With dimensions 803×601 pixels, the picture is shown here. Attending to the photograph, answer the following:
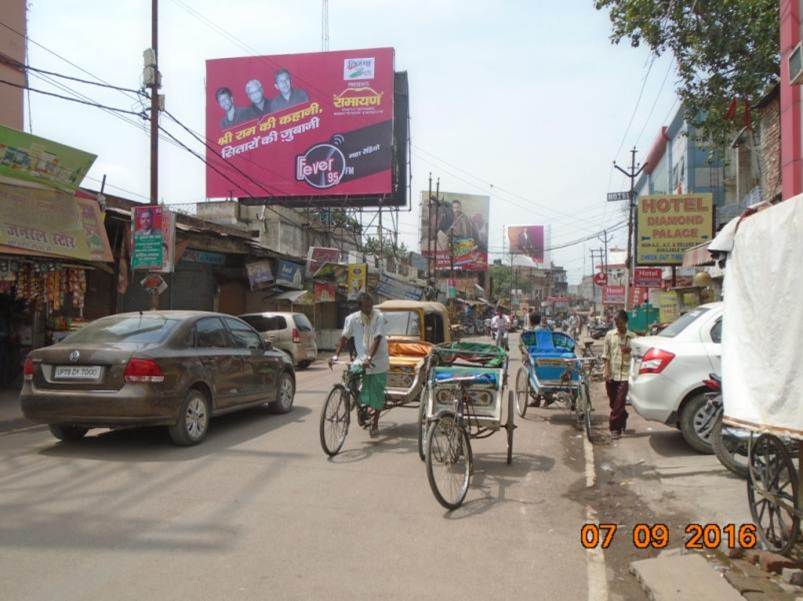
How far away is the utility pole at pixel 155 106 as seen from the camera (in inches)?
569

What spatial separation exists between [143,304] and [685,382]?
47.7 ft

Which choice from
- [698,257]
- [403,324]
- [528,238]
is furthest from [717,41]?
[528,238]

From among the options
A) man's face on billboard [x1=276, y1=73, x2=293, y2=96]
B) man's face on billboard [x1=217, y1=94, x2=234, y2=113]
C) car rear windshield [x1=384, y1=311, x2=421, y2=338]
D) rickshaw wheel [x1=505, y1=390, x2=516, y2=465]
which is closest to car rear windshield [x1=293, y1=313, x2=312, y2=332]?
car rear windshield [x1=384, y1=311, x2=421, y2=338]

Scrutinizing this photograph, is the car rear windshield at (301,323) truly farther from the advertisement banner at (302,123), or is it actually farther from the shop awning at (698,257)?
the advertisement banner at (302,123)

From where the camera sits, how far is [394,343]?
9875mm

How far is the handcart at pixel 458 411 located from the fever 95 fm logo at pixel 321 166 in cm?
2366

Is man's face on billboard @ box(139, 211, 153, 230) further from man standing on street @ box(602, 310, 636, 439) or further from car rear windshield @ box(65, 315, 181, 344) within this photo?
man standing on street @ box(602, 310, 636, 439)

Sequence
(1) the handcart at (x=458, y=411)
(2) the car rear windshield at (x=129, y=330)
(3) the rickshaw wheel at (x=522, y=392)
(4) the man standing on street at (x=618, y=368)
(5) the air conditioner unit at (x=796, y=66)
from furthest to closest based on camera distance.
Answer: (3) the rickshaw wheel at (x=522, y=392) → (4) the man standing on street at (x=618, y=368) → (5) the air conditioner unit at (x=796, y=66) → (2) the car rear windshield at (x=129, y=330) → (1) the handcart at (x=458, y=411)

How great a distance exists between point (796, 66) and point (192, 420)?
28.8ft

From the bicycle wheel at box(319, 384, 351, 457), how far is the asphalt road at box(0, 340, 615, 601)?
7.2 inches

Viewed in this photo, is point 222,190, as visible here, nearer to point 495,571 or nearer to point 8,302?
point 8,302

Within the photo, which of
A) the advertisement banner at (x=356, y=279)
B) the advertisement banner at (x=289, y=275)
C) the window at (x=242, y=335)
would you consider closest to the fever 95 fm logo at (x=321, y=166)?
the advertisement banner at (x=356, y=279)
